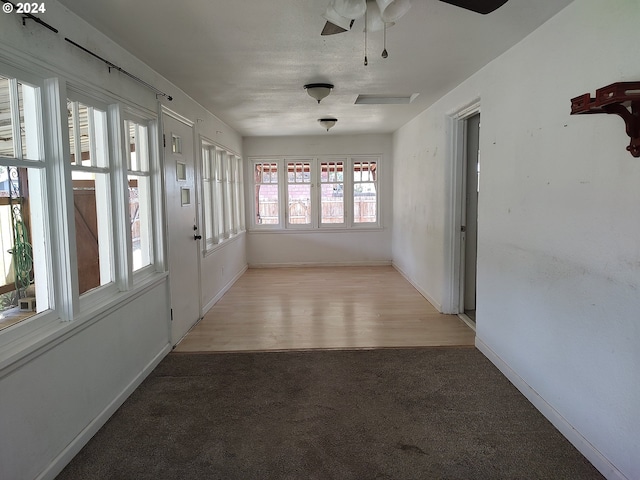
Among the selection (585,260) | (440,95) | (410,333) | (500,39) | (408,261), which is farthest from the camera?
(408,261)

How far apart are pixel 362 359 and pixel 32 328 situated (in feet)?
7.55

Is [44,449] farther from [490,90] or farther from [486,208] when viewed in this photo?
[490,90]

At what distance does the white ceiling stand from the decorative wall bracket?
797mm

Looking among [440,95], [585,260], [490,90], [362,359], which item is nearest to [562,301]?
[585,260]

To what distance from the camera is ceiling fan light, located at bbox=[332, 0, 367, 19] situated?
1.76 meters

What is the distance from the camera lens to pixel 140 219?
3248 mm

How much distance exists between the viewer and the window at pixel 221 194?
5197mm

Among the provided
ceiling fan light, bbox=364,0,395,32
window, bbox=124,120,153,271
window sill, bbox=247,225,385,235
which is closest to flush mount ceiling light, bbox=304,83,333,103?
window, bbox=124,120,153,271

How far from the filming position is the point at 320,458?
215 cm

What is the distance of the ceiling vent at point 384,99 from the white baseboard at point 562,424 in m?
2.84

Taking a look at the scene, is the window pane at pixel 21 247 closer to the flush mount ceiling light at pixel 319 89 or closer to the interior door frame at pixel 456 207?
the flush mount ceiling light at pixel 319 89

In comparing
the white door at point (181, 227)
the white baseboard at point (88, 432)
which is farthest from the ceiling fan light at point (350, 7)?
the white baseboard at point (88, 432)

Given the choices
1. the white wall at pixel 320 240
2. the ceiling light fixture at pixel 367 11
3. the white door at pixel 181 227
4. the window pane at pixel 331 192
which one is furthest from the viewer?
the window pane at pixel 331 192

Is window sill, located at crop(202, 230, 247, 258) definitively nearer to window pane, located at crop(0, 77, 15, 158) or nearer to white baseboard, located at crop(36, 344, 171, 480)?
white baseboard, located at crop(36, 344, 171, 480)
